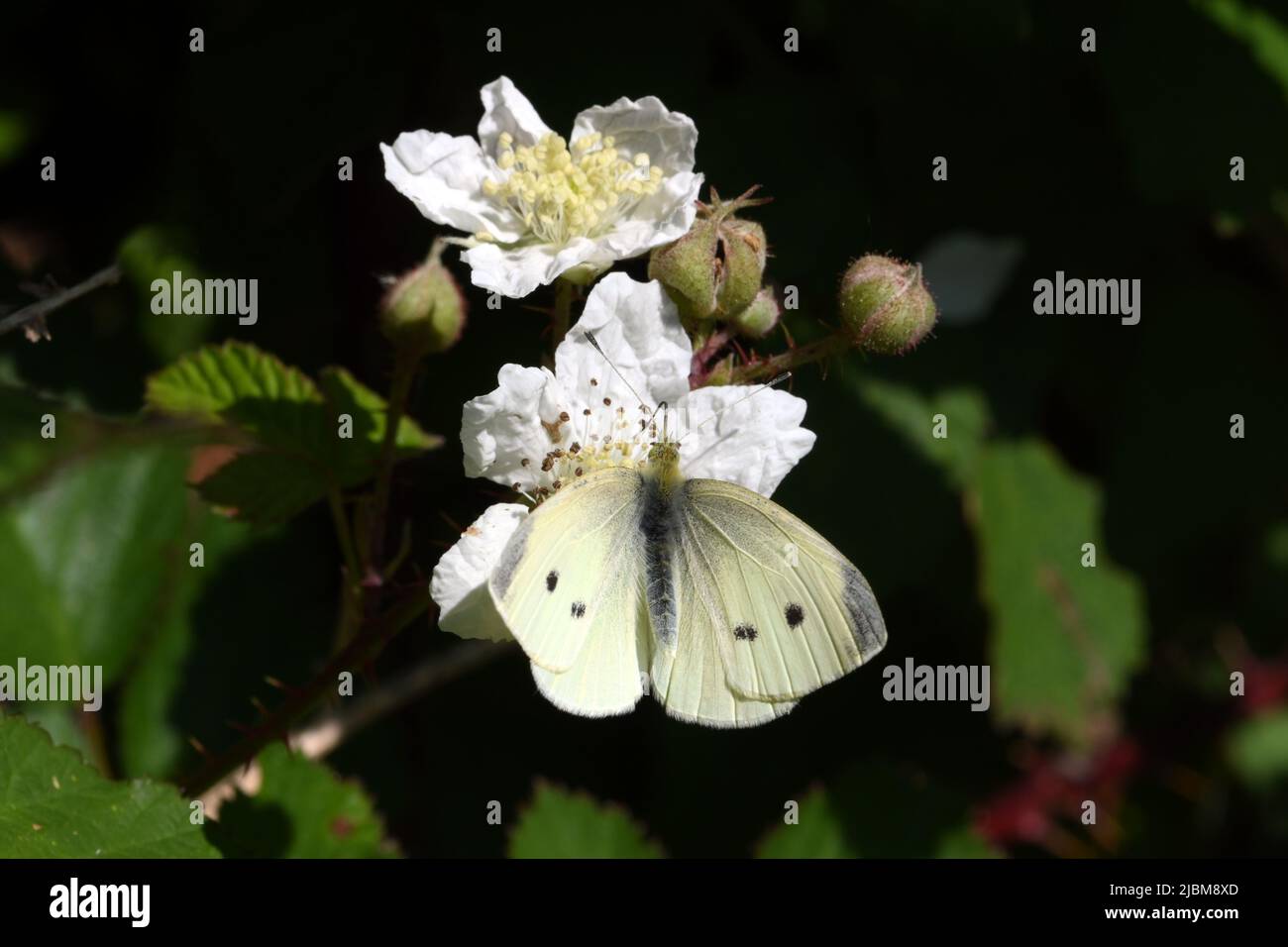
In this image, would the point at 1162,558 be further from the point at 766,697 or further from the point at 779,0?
the point at 766,697

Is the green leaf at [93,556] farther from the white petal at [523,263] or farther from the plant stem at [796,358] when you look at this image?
the plant stem at [796,358]

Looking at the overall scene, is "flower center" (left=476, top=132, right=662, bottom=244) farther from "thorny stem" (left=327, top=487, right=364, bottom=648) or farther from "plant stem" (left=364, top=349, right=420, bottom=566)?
"thorny stem" (left=327, top=487, right=364, bottom=648)

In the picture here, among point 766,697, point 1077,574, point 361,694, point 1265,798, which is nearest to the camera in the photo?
point 766,697

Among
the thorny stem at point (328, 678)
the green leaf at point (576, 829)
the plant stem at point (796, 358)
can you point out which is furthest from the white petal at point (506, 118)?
the green leaf at point (576, 829)

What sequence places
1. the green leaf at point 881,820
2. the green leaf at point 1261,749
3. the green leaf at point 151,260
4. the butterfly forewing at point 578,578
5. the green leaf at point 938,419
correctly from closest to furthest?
the butterfly forewing at point 578,578 → the green leaf at point 151,260 → the green leaf at point 881,820 → the green leaf at point 938,419 → the green leaf at point 1261,749

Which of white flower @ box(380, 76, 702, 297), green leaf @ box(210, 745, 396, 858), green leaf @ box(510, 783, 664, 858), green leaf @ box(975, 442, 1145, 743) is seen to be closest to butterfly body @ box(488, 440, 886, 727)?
white flower @ box(380, 76, 702, 297)

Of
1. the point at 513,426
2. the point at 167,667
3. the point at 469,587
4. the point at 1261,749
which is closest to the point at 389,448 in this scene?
the point at 513,426

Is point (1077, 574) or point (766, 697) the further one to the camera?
point (1077, 574)

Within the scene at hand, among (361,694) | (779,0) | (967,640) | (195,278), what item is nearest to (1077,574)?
(967,640)
